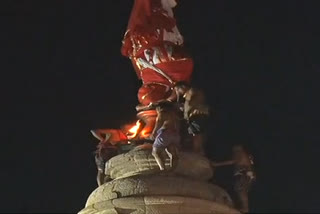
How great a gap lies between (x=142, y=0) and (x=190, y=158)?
9.70ft

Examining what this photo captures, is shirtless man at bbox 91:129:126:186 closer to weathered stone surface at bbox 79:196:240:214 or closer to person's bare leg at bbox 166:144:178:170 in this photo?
weathered stone surface at bbox 79:196:240:214

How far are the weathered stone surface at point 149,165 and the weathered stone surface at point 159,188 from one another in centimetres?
23

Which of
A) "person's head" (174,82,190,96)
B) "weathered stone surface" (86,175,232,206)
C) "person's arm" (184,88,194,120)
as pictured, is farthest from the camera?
"person's head" (174,82,190,96)

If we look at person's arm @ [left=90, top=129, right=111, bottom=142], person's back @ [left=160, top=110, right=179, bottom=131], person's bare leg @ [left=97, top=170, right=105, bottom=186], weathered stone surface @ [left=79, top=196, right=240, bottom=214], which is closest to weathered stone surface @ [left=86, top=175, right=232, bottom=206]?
weathered stone surface @ [left=79, top=196, right=240, bottom=214]

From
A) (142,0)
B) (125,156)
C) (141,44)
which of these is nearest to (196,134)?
(125,156)

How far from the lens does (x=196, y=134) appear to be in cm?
982

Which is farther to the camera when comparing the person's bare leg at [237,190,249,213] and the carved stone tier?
the person's bare leg at [237,190,249,213]

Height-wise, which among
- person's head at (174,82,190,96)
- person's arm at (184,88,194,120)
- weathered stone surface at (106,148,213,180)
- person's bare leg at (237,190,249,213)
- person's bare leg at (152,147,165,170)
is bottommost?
person's bare leg at (237,190,249,213)

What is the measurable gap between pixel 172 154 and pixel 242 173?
4.62 ft

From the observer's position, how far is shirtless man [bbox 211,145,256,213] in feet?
33.2

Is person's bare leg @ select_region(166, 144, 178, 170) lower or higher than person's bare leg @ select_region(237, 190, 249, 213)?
higher

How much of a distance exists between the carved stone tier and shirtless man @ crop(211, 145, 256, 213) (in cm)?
44

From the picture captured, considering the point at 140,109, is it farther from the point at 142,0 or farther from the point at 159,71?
the point at 142,0

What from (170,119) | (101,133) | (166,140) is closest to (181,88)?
(170,119)
